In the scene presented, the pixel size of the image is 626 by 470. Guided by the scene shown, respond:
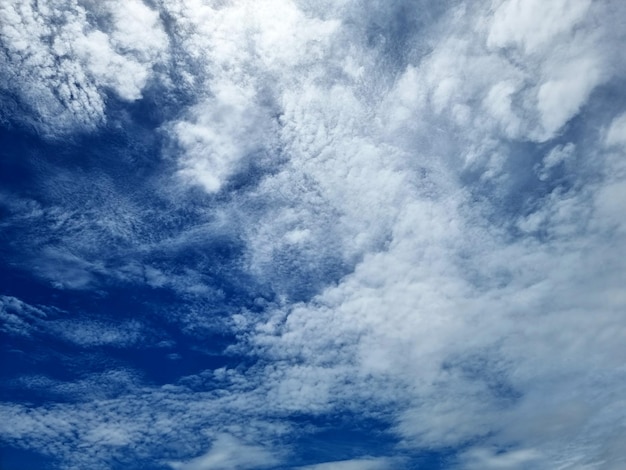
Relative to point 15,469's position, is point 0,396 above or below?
above

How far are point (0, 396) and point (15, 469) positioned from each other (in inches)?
489

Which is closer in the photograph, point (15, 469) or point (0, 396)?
point (0, 396)

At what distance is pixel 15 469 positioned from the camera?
38031 millimetres

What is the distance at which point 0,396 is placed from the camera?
103 feet
